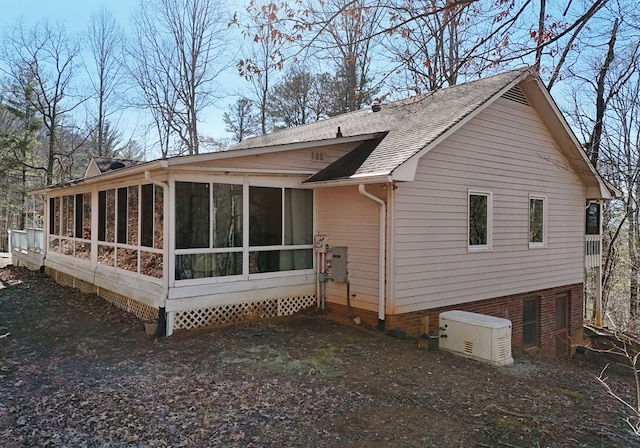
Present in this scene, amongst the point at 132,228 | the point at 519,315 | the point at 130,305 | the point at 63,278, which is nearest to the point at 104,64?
the point at 63,278

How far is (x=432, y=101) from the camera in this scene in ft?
36.2

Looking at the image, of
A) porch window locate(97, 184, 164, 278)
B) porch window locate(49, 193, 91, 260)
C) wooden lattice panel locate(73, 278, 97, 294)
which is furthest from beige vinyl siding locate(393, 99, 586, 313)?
porch window locate(49, 193, 91, 260)

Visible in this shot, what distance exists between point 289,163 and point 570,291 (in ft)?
29.7

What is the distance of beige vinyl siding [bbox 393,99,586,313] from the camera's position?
8703mm

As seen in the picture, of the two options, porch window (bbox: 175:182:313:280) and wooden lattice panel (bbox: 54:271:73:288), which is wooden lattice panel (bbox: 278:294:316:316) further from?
wooden lattice panel (bbox: 54:271:73:288)

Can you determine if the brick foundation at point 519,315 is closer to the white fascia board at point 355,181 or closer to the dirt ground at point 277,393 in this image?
the dirt ground at point 277,393

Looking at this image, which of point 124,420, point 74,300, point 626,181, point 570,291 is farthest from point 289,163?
point 626,181

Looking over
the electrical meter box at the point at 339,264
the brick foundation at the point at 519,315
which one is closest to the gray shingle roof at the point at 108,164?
the electrical meter box at the point at 339,264

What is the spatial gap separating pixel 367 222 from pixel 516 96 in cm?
528

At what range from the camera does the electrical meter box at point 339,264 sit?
9141mm

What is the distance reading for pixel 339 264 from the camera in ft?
30.2

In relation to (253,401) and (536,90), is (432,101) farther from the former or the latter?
(253,401)

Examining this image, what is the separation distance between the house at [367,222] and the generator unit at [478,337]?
0.70 metres

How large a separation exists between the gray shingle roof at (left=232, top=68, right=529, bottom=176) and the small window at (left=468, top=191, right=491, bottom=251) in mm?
1808
